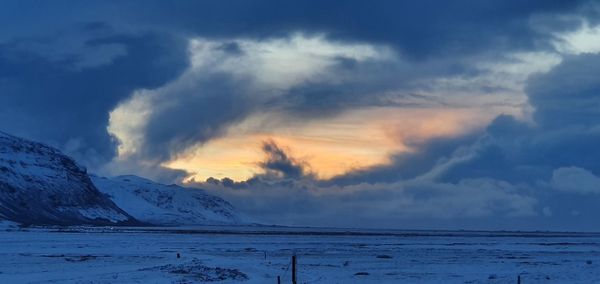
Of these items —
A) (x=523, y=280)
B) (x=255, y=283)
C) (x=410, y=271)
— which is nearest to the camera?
(x=255, y=283)

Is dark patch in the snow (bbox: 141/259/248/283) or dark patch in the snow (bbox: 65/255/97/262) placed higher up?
dark patch in the snow (bbox: 65/255/97/262)

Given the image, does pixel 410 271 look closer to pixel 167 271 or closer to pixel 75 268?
pixel 167 271

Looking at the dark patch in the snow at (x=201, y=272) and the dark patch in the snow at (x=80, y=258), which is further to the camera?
the dark patch in the snow at (x=80, y=258)

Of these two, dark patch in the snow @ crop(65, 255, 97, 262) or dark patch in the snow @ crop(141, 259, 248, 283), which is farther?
dark patch in the snow @ crop(65, 255, 97, 262)

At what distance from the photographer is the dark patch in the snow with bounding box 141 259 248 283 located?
62406mm

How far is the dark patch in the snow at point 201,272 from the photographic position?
205ft

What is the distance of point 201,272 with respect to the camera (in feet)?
219

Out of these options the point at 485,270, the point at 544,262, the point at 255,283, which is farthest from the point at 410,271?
the point at 544,262

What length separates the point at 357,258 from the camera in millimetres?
94938

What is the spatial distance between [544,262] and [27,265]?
5448 cm

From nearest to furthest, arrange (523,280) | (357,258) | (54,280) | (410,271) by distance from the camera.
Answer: (54,280) → (523,280) → (410,271) → (357,258)

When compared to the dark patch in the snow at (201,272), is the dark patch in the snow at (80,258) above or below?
above

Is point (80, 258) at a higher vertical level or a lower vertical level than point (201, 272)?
higher

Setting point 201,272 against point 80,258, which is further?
point 80,258
